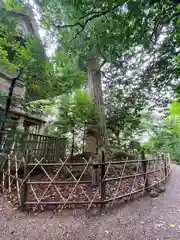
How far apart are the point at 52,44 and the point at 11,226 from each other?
221 inches

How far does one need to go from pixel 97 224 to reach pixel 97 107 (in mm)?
5293

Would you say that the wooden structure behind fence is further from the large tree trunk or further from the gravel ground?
the large tree trunk

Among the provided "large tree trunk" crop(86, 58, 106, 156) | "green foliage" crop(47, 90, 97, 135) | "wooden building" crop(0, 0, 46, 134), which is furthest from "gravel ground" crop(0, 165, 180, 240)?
"wooden building" crop(0, 0, 46, 134)

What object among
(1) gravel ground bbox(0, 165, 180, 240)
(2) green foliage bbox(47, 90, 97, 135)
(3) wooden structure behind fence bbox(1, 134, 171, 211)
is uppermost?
(2) green foliage bbox(47, 90, 97, 135)

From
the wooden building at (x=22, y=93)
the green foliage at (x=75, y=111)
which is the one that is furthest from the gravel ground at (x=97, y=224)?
the wooden building at (x=22, y=93)

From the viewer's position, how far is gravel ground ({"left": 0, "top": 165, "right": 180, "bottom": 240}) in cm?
276

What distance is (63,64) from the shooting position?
536cm

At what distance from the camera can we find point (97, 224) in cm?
313

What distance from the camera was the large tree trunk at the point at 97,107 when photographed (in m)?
7.28

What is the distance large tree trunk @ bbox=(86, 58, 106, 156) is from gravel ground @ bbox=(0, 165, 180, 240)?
3.72 m

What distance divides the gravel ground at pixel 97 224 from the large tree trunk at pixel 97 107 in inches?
147

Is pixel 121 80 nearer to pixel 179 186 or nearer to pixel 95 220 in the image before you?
pixel 179 186

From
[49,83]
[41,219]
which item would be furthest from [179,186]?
[49,83]

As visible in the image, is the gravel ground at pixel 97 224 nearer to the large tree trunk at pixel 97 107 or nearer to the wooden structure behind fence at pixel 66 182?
the wooden structure behind fence at pixel 66 182
